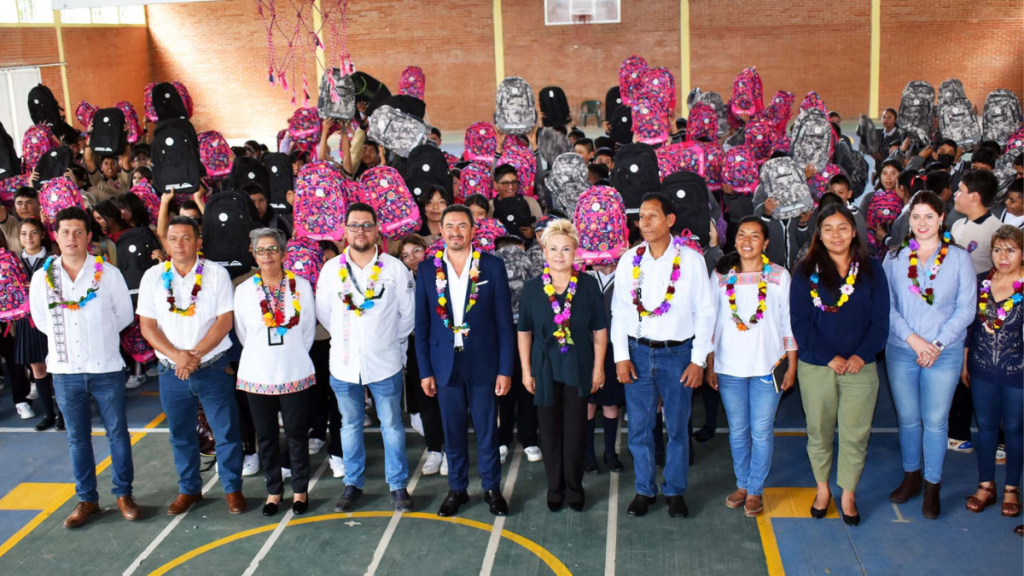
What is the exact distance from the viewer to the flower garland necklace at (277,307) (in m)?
5.69

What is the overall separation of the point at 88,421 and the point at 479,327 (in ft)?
8.75

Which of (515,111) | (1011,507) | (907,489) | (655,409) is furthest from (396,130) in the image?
(1011,507)

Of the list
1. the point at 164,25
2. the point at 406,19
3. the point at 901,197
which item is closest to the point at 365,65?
the point at 406,19

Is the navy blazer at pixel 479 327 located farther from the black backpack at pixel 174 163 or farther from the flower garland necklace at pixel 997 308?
the black backpack at pixel 174 163

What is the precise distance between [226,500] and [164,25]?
2425 centimetres

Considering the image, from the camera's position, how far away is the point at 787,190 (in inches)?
297

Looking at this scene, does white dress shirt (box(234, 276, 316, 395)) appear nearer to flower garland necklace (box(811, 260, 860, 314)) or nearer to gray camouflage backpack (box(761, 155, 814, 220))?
flower garland necklace (box(811, 260, 860, 314))

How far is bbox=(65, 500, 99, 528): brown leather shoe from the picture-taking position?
5.96 meters

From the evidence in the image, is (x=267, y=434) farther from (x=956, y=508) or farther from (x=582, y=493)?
(x=956, y=508)

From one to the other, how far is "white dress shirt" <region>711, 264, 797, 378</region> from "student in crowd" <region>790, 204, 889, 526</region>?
94mm

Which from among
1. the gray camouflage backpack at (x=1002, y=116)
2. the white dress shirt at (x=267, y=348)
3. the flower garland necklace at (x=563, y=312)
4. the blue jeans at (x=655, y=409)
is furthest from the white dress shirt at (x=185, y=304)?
the gray camouflage backpack at (x=1002, y=116)

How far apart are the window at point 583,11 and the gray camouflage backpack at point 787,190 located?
18634mm

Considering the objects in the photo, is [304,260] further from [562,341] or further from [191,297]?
[562,341]

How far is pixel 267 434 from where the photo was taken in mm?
5949
